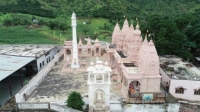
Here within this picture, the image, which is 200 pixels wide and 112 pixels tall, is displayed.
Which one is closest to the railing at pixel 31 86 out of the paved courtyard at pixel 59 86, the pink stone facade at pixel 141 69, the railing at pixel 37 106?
the paved courtyard at pixel 59 86

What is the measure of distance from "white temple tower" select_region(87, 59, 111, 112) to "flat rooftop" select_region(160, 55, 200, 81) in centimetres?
707

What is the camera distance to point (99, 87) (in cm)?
1579

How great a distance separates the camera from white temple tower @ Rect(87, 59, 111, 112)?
15.6 meters

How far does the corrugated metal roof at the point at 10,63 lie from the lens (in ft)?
65.5

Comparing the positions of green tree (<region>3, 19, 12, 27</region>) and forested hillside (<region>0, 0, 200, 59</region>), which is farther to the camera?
forested hillside (<region>0, 0, 200, 59</region>)

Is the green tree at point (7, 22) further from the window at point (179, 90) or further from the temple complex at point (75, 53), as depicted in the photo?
the window at point (179, 90)

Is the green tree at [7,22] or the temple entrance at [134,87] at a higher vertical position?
the green tree at [7,22]

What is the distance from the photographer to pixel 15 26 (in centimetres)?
4828

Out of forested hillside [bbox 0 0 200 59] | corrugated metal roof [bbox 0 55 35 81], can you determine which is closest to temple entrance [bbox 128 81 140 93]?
corrugated metal roof [bbox 0 55 35 81]

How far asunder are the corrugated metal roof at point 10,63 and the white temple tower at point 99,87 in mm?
8544

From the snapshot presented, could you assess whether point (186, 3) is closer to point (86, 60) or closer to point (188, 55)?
point (188, 55)

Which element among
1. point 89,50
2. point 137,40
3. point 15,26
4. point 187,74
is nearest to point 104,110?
point 137,40

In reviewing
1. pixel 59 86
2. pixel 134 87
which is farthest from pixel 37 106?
pixel 134 87

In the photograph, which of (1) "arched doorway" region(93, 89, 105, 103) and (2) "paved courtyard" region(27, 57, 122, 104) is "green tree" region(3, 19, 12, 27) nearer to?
(2) "paved courtyard" region(27, 57, 122, 104)
